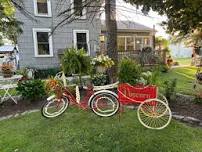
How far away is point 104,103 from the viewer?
5.80m

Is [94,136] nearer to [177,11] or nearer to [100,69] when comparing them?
[100,69]

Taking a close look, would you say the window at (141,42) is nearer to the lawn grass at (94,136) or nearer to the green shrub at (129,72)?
the green shrub at (129,72)

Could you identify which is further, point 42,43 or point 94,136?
point 42,43

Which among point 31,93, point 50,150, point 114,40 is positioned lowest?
point 50,150

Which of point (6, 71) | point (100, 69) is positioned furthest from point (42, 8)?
point (100, 69)

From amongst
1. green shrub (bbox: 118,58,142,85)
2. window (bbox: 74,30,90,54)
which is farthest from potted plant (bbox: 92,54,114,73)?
window (bbox: 74,30,90,54)

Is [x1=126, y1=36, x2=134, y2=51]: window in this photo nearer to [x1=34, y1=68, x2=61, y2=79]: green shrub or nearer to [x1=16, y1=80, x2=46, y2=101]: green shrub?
[x1=34, y1=68, x2=61, y2=79]: green shrub

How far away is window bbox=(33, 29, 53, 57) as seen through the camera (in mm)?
16078

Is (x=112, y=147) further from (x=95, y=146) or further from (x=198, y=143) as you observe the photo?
(x=198, y=143)

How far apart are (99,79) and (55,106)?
240 cm

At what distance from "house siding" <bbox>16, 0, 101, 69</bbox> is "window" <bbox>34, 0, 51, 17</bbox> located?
0.20 m

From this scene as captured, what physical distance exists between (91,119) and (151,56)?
42.7 feet

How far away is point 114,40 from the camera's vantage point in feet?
26.8

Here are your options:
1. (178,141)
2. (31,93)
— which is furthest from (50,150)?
(31,93)
